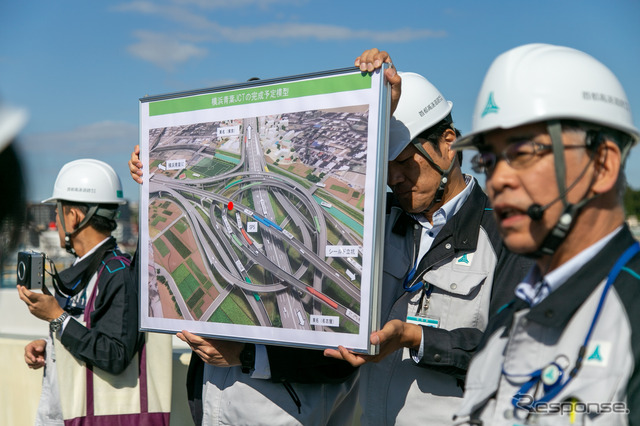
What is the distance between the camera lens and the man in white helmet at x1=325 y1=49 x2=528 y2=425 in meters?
3.09

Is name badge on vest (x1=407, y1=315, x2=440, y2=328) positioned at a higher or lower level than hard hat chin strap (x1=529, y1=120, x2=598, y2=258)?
lower

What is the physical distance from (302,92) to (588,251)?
161 cm

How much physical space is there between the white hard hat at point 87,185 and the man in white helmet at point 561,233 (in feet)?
11.1

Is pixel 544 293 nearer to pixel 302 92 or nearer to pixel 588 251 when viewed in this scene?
pixel 588 251

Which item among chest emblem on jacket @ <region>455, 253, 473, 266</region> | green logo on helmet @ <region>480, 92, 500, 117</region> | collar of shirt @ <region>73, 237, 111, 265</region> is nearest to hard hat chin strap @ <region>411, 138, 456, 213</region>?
chest emblem on jacket @ <region>455, 253, 473, 266</region>

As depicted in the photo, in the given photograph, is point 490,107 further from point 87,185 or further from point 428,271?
point 87,185

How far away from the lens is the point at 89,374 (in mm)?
4340

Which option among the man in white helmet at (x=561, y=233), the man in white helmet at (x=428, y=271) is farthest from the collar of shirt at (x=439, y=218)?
the man in white helmet at (x=561, y=233)

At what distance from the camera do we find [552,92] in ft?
6.68

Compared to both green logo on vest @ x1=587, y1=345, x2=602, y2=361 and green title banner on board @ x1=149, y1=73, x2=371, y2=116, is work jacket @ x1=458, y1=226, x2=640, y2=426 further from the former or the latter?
green title banner on board @ x1=149, y1=73, x2=371, y2=116

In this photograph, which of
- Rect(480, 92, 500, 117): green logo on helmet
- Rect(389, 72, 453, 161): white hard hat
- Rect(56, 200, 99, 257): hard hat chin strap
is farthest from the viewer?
Rect(56, 200, 99, 257): hard hat chin strap

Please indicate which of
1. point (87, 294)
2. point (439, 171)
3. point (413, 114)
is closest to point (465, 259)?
point (439, 171)

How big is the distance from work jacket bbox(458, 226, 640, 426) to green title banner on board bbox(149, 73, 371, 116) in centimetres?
133

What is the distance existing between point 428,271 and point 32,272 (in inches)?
101
